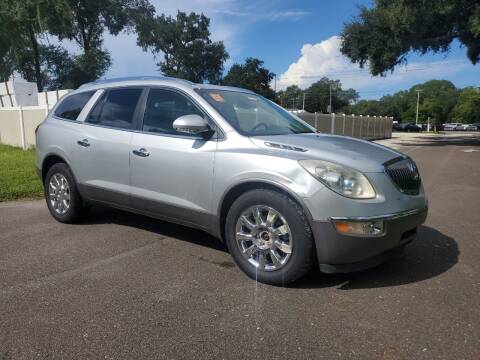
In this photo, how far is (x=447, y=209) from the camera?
Result: 6.68 m

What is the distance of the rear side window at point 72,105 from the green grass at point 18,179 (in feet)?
8.64

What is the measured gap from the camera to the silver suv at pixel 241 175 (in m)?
3.34

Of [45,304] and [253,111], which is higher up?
[253,111]

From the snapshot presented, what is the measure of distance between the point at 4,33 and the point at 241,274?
34.2 metres

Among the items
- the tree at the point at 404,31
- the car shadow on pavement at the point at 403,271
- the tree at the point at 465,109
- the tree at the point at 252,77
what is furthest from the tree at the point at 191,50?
the tree at the point at 465,109

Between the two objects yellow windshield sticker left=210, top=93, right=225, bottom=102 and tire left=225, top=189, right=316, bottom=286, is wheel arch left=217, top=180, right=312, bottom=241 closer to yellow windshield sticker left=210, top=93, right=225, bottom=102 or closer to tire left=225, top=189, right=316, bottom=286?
tire left=225, top=189, right=316, bottom=286

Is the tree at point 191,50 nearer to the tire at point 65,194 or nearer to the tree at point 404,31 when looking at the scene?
the tree at point 404,31

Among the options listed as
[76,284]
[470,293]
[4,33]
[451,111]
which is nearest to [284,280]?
[470,293]

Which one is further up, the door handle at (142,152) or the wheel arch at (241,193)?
the door handle at (142,152)

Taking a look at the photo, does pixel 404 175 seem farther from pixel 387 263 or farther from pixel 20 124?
pixel 20 124

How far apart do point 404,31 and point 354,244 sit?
26.6m

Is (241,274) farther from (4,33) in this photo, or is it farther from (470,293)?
(4,33)

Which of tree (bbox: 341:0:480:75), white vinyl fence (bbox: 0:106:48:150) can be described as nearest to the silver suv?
white vinyl fence (bbox: 0:106:48:150)

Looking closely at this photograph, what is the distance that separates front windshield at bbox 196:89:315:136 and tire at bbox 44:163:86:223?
7.03 feet
